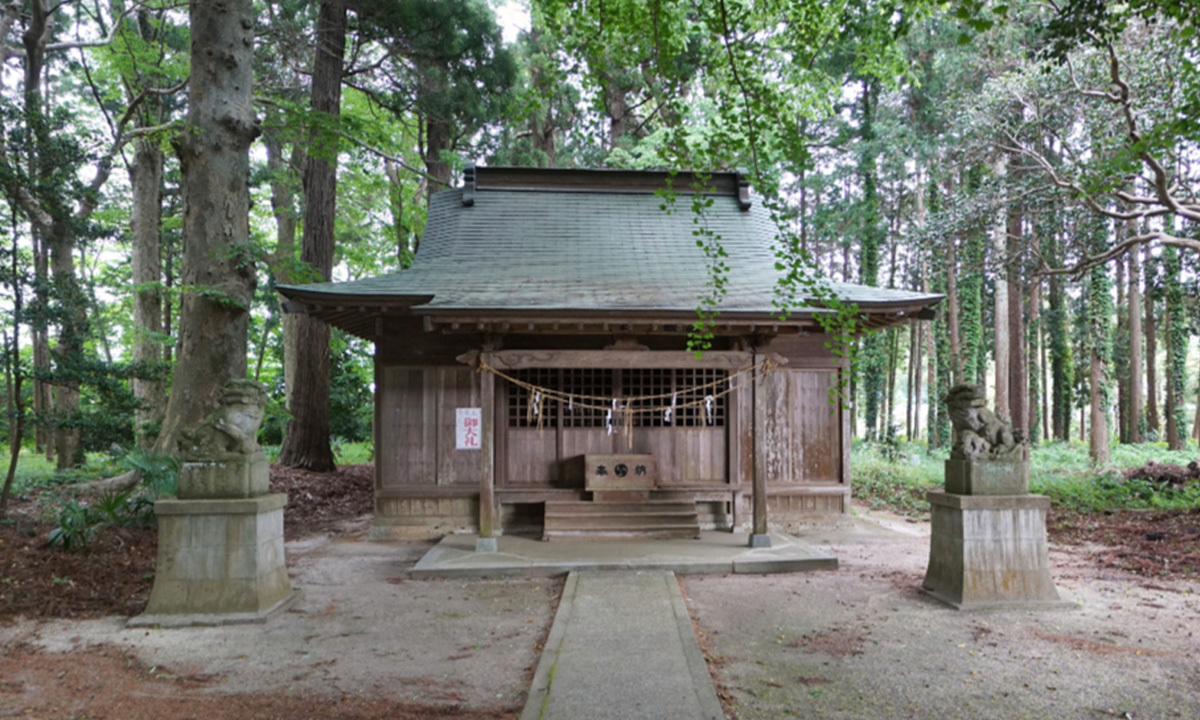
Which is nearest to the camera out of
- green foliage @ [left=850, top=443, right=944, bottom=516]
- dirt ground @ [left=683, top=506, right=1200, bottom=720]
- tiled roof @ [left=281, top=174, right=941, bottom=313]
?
dirt ground @ [left=683, top=506, right=1200, bottom=720]

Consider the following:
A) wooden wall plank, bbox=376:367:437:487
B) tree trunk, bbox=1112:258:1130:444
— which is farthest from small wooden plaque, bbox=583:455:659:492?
tree trunk, bbox=1112:258:1130:444

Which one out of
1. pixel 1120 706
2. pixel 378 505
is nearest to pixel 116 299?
pixel 378 505

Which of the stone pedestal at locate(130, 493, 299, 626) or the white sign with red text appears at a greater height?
the white sign with red text

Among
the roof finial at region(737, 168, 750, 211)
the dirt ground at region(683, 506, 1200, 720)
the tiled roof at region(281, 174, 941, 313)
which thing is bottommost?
the dirt ground at region(683, 506, 1200, 720)

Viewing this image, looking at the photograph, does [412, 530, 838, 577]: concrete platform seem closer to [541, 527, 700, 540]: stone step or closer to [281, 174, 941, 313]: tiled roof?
[541, 527, 700, 540]: stone step

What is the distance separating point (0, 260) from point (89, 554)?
3.72 metres

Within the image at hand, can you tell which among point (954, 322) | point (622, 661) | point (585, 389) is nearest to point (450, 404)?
point (585, 389)

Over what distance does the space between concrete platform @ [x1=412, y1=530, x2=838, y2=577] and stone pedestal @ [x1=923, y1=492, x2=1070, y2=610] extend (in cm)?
178

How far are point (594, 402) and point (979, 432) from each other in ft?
16.8

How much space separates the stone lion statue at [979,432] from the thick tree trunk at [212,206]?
796 cm

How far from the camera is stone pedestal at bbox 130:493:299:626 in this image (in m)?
→ 5.67

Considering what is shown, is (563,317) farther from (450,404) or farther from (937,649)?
(937,649)

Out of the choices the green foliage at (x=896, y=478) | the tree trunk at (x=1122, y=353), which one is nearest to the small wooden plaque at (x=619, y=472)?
the green foliage at (x=896, y=478)

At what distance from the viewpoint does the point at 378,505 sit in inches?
376
